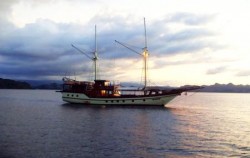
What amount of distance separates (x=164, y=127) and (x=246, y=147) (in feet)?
63.3

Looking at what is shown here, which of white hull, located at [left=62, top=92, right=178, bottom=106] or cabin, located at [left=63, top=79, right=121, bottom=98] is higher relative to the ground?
cabin, located at [left=63, top=79, right=121, bottom=98]

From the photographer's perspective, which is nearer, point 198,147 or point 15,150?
point 15,150

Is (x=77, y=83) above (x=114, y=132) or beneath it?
above

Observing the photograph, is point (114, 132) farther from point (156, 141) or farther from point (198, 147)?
point (198, 147)

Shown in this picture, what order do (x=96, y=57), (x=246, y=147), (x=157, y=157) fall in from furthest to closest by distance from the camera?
1. (x=96, y=57)
2. (x=246, y=147)
3. (x=157, y=157)

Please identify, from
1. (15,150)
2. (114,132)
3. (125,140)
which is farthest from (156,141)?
(15,150)

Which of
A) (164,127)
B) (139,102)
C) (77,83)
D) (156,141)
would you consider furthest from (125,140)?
(77,83)

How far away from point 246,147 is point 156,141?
10.7 m

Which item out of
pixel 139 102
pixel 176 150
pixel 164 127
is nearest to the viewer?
pixel 176 150

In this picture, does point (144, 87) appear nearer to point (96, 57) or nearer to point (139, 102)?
point (139, 102)

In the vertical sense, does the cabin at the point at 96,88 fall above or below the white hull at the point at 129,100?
above

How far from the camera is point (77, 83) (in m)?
104

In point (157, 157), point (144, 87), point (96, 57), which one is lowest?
point (157, 157)

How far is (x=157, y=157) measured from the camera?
35219 millimetres
